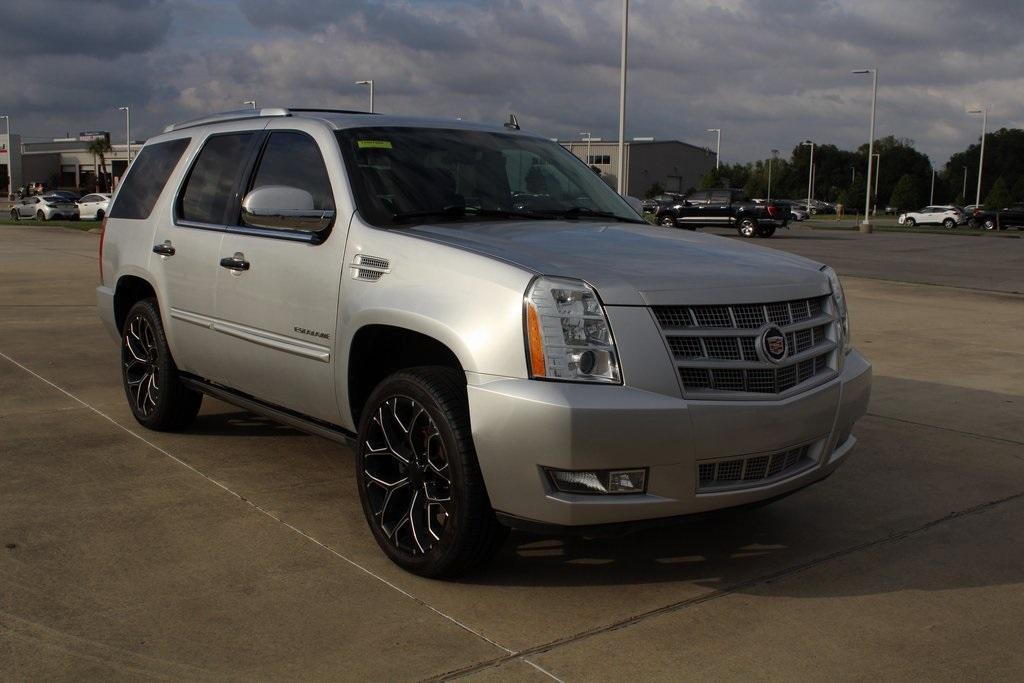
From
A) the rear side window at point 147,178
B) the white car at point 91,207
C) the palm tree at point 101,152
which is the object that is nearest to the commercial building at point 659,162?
the palm tree at point 101,152

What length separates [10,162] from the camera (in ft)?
335

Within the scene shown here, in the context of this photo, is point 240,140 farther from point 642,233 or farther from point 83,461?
point 642,233

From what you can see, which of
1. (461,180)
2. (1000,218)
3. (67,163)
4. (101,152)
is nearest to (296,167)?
(461,180)

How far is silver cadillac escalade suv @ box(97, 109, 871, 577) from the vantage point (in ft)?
11.6

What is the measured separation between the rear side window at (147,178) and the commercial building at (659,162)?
305 ft

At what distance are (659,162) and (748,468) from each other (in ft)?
367

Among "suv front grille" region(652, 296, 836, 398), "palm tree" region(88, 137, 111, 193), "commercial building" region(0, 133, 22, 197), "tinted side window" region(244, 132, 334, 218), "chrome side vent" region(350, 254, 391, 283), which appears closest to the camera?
"suv front grille" region(652, 296, 836, 398)

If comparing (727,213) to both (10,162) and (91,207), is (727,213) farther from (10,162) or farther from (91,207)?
(10,162)

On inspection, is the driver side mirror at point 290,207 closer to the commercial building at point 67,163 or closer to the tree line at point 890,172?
the commercial building at point 67,163

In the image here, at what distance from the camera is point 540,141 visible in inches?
224

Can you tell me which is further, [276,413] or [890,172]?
[890,172]

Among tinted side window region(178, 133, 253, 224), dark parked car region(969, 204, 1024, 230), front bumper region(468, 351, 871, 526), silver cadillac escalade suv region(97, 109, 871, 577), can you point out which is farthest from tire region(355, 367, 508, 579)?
dark parked car region(969, 204, 1024, 230)

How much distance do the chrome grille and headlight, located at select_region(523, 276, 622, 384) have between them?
51 centimetres

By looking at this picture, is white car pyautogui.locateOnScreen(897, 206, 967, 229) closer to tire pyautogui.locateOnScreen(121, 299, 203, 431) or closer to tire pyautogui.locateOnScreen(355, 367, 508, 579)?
tire pyautogui.locateOnScreen(121, 299, 203, 431)
